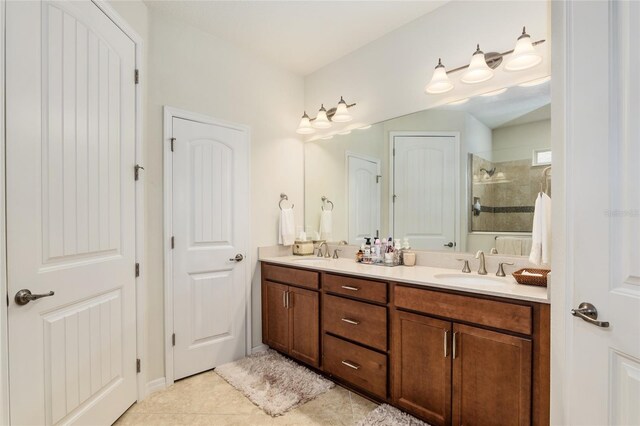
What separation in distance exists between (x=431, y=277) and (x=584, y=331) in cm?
86

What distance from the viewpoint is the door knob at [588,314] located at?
99 centimetres

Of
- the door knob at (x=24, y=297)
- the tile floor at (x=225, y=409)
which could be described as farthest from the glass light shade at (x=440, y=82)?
the door knob at (x=24, y=297)

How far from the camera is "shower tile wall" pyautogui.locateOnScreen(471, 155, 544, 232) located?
1.90 meters

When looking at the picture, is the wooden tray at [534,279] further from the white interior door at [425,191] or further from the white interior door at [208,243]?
the white interior door at [208,243]

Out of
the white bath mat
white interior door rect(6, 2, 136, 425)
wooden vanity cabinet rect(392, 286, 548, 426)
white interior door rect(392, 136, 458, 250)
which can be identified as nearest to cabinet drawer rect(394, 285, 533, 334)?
wooden vanity cabinet rect(392, 286, 548, 426)

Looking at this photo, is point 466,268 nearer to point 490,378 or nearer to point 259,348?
point 490,378

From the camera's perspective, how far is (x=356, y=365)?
2076mm

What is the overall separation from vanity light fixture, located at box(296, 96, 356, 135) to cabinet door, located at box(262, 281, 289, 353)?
5.11 ft

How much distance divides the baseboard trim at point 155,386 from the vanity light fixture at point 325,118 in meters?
2.46

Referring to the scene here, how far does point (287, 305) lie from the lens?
2.61m

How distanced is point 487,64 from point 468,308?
1.56 meters

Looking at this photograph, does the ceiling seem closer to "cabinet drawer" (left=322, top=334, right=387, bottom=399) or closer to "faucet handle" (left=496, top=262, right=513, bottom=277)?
"faucet handle" (left=496, top=262, right=513, bottom=277)

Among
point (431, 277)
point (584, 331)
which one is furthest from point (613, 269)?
point (431, 277)

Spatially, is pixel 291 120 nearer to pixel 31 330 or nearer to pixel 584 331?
pixel 31 330
